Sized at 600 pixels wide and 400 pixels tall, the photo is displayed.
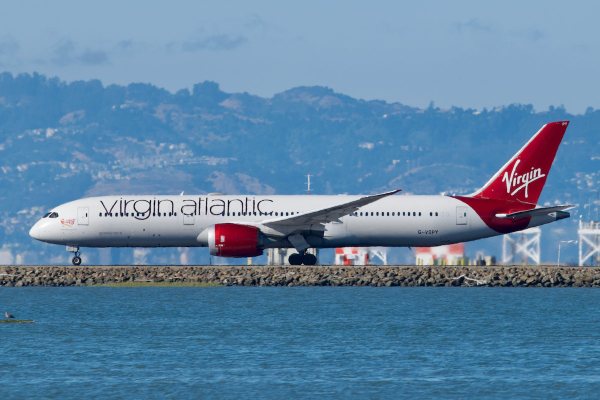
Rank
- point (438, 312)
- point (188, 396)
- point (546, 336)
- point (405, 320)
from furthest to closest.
→ point (438, 312) → point (405, 320) → point (546, 336) → point (188, 396)

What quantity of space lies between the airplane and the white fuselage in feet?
0.18

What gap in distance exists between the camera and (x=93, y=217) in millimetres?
80625

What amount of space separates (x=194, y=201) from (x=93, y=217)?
18.6ft

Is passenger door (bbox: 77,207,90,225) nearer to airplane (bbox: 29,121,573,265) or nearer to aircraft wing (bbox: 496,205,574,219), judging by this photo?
airplane (bbox: 29,121,573,265)

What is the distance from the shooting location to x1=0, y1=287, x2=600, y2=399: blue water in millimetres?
44281

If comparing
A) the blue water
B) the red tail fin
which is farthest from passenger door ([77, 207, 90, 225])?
the red tail fin

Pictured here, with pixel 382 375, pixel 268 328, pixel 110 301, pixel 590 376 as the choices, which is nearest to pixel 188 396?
pixel 382 375

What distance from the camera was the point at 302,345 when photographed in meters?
53.7

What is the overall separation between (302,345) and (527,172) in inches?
1215

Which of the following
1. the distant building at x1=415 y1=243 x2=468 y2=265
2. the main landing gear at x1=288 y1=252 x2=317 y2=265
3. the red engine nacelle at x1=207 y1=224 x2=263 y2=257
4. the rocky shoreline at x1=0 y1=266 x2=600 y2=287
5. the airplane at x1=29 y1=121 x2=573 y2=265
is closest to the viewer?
the red engine nacelle at x1=207 y1=224 x2=263 y2=257

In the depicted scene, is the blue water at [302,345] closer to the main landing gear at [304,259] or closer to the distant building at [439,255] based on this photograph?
the main landing gear at [304,259]

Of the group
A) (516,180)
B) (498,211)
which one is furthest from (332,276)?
(516,180)

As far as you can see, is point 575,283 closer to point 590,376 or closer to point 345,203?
point 345,203

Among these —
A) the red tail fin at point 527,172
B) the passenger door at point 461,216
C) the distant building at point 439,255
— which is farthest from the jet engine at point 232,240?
the distant building at point 439,255
